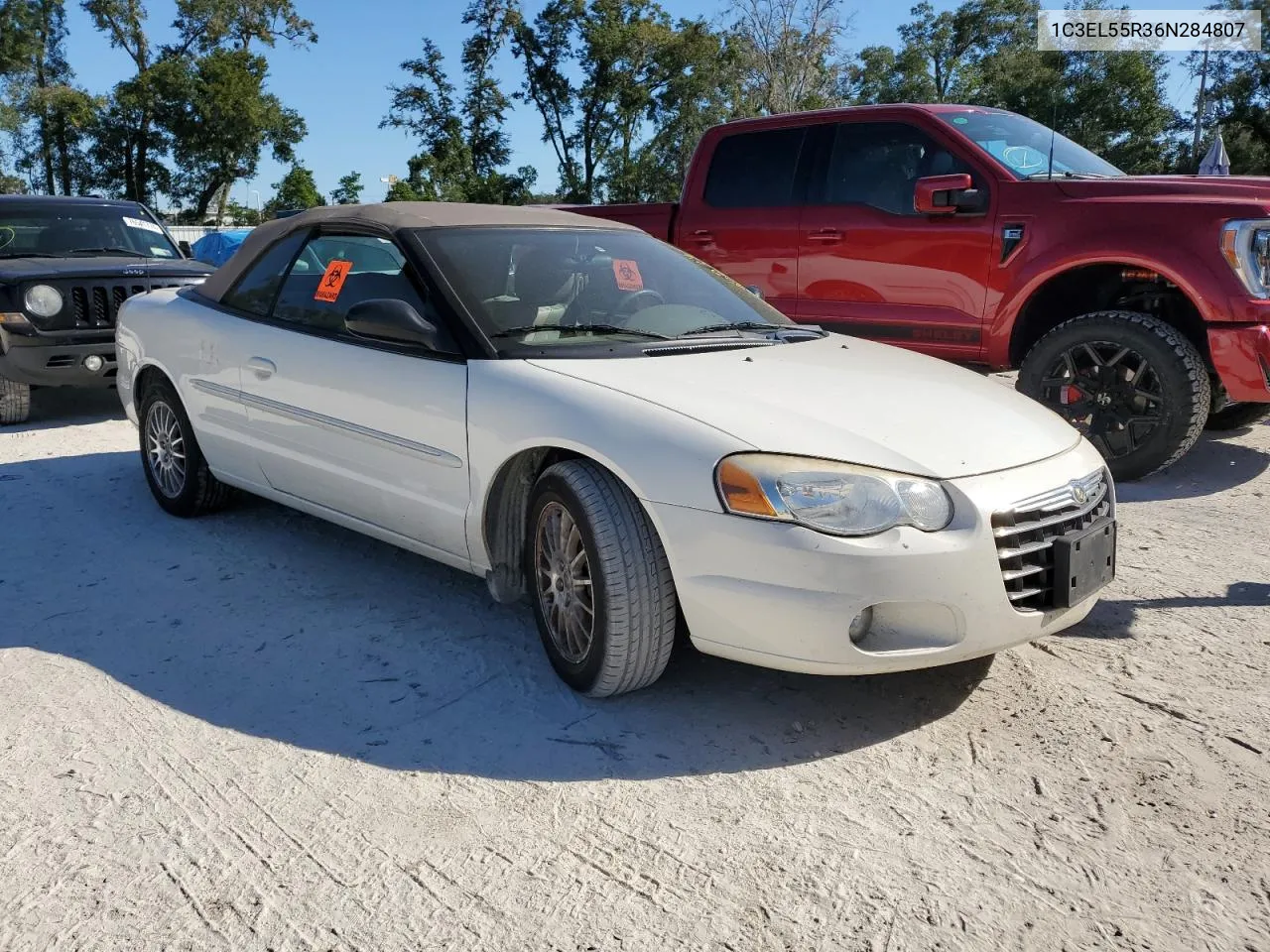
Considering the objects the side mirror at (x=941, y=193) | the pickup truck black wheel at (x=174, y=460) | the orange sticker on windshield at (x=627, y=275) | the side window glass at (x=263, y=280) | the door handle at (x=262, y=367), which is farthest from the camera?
the side mirror at (x=941, y=193)

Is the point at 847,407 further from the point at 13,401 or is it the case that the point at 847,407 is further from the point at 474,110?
the point at 474,110

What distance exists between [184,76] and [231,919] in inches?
1780

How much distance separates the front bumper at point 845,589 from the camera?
2.76m

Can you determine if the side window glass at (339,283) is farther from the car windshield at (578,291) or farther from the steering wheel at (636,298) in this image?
the steering wheel at (636,298)

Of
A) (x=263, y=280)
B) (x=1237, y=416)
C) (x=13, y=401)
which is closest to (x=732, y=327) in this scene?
(x=263, y=280)

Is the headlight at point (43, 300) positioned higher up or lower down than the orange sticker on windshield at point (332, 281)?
lower down

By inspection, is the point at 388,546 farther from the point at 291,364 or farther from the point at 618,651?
the point at 618,651

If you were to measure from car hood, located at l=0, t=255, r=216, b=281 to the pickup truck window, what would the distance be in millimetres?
3639

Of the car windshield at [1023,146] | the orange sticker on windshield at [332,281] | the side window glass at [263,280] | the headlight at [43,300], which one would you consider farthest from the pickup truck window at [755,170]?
the headlight at [43,300]

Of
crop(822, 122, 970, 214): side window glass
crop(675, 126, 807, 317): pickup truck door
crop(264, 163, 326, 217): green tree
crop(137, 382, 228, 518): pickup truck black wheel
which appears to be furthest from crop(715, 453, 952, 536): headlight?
crop(264, 163, 326, 217): green tree

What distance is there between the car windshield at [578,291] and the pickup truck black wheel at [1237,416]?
12.1 ft

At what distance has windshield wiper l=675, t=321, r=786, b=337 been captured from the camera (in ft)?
12.6

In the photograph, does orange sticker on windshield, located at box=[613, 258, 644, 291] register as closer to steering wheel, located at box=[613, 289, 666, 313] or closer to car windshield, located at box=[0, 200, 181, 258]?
steering wheel, located at box=[613, 289, 666, 313]

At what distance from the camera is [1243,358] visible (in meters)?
5.24
